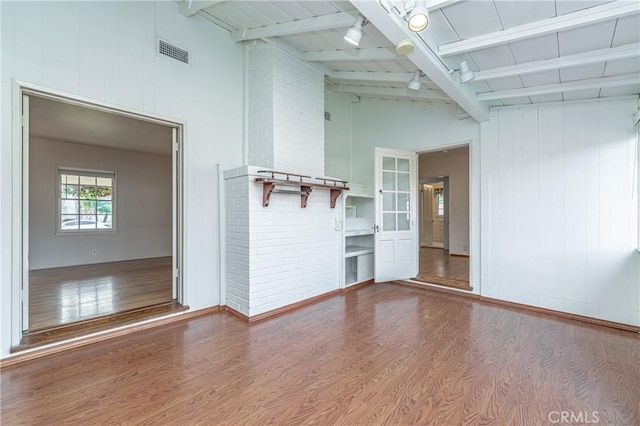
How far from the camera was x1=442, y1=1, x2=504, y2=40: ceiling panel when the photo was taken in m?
1.99

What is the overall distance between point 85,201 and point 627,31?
8896 millimetres

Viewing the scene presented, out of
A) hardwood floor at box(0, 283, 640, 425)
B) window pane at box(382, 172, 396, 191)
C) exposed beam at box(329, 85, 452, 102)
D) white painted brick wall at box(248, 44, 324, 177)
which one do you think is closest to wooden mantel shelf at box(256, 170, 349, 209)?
white painted brick wall at box(248, 44, 324, 177)

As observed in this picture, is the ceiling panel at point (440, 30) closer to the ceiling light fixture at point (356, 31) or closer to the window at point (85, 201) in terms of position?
the ceiling light fixture at point (356, 31)

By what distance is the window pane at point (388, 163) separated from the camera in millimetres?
4645

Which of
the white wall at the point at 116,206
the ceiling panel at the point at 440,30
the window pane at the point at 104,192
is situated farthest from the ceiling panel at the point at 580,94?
the window pane at the point at 104,192

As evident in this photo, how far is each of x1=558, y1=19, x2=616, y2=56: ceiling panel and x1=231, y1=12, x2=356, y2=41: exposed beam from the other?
170cm

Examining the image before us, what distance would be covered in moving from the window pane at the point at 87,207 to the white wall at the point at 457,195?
8.18m

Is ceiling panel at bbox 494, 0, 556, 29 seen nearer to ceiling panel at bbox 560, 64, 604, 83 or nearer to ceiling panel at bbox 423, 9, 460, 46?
ceiling panel at bbox 423, 9, 460, 46

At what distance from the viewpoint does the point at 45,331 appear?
263cm

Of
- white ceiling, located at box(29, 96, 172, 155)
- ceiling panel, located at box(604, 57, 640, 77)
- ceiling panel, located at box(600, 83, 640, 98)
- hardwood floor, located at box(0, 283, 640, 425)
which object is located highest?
white ceiling, located at box(29, 96, 172, 155)

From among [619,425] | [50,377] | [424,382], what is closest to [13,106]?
[50,377]

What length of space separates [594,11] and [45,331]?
16.2 feet

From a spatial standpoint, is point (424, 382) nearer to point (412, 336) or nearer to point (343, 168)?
point (412, 336)

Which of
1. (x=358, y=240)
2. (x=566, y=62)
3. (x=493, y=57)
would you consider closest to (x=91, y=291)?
(x=358, y=240)
